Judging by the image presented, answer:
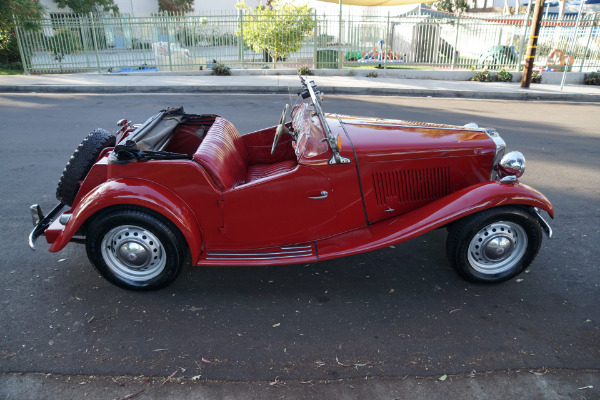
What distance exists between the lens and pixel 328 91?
13.1 meters

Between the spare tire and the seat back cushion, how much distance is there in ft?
3.26

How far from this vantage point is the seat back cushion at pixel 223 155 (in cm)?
321

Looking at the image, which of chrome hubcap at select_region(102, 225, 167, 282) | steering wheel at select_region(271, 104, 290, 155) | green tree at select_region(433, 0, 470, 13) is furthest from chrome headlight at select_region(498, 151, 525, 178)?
green tree at select_region(433, 0, 470, 13)

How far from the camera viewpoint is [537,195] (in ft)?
10.6

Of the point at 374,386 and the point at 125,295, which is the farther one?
the point at 125,295

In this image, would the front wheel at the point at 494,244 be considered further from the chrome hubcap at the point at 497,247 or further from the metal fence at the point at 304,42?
the metal fence at the point at 304,42

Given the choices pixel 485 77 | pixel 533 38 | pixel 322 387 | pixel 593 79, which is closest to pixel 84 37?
pixel 485 77

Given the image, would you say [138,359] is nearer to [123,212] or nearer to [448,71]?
[123,212]

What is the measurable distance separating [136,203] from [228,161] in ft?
2.79

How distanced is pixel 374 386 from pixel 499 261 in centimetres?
161

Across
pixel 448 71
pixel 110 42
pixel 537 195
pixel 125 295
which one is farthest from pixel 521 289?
pixel 110 42

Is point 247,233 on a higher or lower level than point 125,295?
higher

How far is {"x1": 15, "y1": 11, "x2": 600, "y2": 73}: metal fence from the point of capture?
15.4 m

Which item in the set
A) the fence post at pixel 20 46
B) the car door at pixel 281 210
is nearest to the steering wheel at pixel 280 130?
the car door at pixel 281 210
